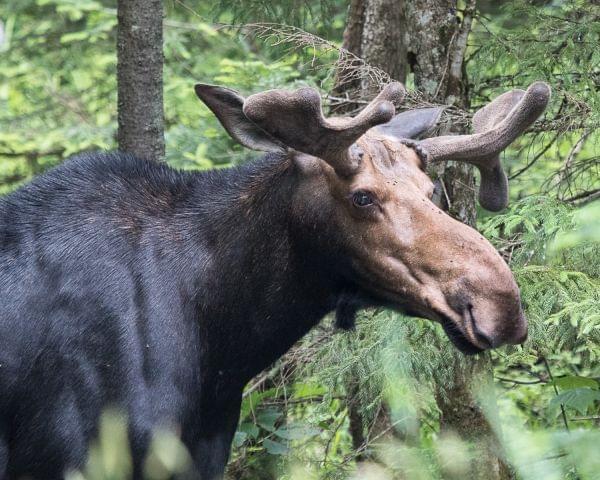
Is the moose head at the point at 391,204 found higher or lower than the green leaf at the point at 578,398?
higher

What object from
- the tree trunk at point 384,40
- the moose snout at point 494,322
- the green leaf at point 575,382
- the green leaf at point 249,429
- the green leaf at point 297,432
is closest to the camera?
the moose snout at point 494,322

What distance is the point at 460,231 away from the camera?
392 cm

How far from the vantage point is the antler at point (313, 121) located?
3857 mm

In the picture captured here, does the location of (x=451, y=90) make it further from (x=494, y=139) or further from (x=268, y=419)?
(x=268, y=419)

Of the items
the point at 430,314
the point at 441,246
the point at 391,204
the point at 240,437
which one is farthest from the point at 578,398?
the point at 240,437

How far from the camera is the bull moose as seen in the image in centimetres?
400

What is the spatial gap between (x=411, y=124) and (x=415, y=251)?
102 centimetres

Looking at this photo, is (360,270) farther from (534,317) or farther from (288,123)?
(534,317)

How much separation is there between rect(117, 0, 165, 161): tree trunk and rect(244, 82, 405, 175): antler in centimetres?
211

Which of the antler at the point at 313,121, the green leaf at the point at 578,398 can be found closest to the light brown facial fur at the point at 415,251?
the antler at the point at 313,121

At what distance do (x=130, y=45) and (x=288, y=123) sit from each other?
2.34 m

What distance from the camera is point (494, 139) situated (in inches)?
177

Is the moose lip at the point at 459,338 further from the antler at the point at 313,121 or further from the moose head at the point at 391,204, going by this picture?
the antler at the point at 313,121

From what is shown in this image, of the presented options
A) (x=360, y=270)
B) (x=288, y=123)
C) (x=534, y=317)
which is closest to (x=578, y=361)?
(x=534, y=317)
